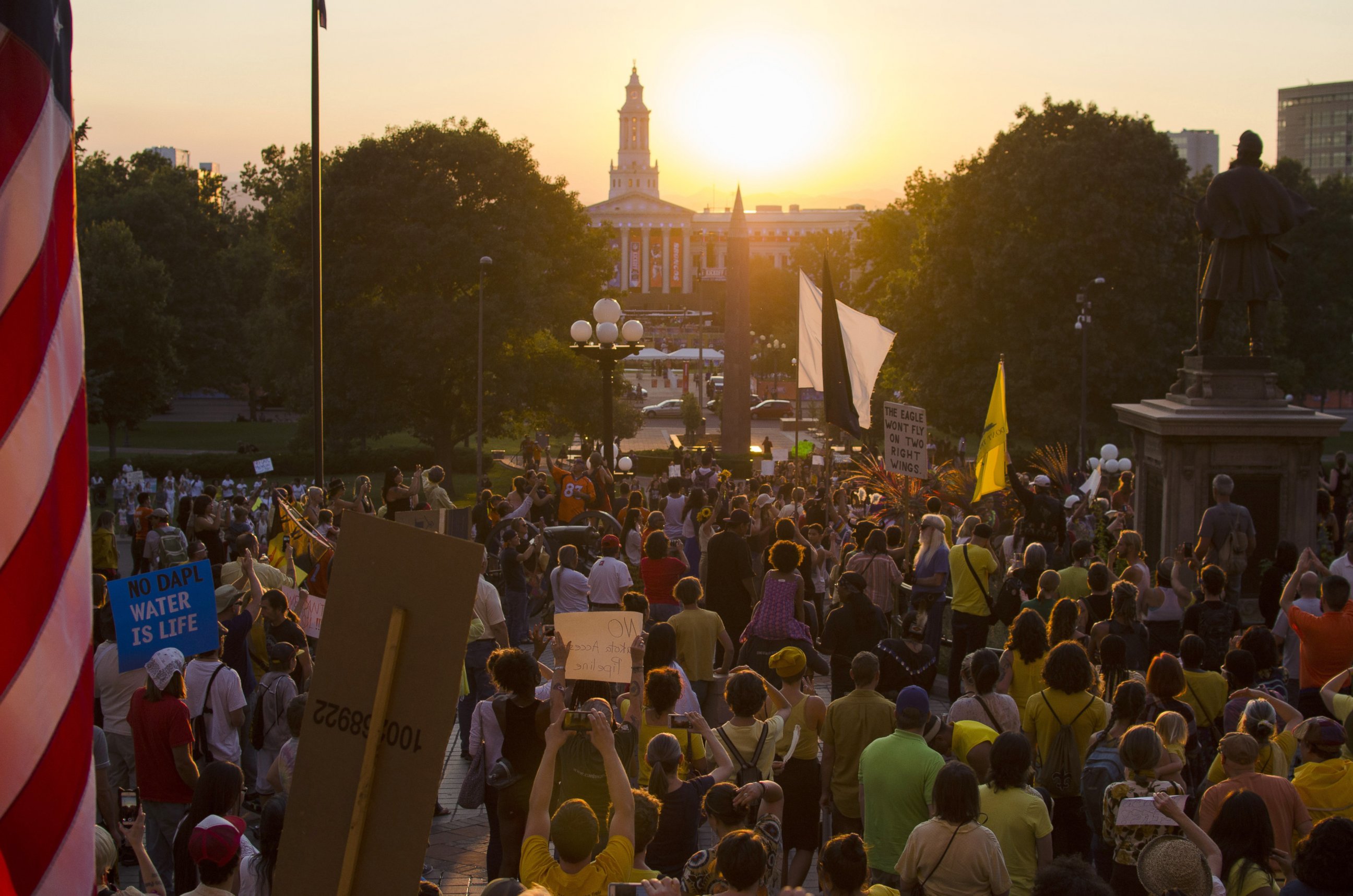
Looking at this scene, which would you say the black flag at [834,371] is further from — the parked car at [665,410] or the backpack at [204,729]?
the parked car at [665,410]

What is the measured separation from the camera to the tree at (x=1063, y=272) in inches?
1455

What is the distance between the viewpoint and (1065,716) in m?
6.48

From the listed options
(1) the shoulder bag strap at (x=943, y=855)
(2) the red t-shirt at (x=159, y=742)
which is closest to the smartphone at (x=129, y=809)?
(2) the red t-shirt at (x=159, y=742)

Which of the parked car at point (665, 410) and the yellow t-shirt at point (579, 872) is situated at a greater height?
the parked car at point (665, 410)

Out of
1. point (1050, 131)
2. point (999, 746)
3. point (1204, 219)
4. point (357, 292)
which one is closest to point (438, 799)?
point (999, 746)

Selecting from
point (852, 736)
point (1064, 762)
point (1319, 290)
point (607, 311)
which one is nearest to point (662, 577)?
point (852, 736)

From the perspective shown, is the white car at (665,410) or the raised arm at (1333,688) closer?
the raised arm at (1333,688)

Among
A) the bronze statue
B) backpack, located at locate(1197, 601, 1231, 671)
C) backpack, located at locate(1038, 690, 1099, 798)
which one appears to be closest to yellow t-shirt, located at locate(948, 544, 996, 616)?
backpack, located at locate(1197, 601, 1231, 671)

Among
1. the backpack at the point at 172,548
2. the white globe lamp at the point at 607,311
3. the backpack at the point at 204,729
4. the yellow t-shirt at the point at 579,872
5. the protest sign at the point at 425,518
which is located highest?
the white globe lamp at the point at 607,311

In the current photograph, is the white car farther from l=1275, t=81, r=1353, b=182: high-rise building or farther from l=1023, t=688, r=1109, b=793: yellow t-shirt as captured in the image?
l=1275, t=81, r=1353, b=182: high-rise building

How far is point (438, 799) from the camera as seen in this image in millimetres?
9312

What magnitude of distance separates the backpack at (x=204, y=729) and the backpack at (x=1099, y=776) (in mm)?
4503

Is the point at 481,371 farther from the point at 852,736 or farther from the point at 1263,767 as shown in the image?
the point at 1263,767

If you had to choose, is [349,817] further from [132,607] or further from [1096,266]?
[1096,266]
